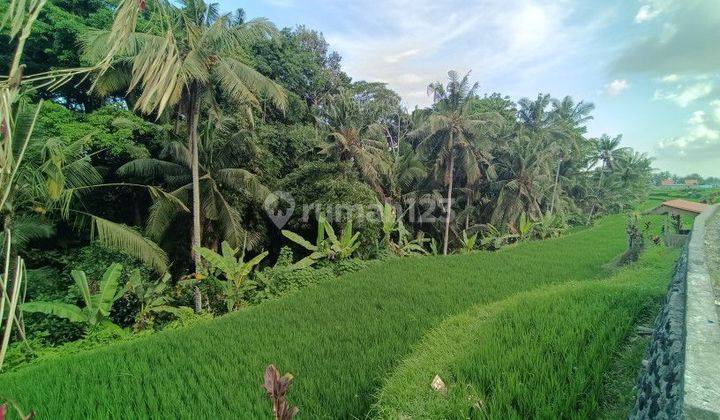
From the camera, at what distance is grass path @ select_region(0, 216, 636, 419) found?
3738 mm

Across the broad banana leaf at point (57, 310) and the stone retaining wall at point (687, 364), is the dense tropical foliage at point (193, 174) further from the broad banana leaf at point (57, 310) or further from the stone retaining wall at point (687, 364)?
the stone retaining wall at point (687, 364)

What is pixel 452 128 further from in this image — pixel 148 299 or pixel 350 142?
pixel 148 299

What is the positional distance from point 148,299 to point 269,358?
5189mm

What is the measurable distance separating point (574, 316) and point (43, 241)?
13.1m

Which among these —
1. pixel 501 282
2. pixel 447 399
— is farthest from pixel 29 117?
pixel 501 282

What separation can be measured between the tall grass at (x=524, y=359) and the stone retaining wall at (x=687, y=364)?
A: 0.64 meters

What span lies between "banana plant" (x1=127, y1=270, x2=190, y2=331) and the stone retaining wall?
8.16m

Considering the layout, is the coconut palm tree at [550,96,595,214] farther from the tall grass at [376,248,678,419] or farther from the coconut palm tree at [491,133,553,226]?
the tall grass at [376,248,678,419]

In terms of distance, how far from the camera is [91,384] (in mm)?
4332

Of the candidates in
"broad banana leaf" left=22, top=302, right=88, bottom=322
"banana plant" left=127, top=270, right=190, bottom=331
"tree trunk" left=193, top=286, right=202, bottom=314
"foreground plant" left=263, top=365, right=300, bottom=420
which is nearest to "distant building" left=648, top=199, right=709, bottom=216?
"tree trunk" left=193, top=286, right=202, bottom=314

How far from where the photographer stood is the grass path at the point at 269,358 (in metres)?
3.74

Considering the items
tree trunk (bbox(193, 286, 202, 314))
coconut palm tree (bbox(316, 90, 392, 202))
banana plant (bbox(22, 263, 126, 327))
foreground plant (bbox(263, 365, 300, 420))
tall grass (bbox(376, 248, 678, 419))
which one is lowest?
tree trunk (bbox(193, 286, 202, 314))

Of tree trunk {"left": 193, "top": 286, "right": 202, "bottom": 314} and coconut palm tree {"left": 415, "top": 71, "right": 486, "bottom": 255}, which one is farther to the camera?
coconut palm tree {"left": 415, "top": 71, "right": 486, "bottom": 255}

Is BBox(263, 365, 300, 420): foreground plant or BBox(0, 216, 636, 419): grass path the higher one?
BBox(263, 365, 300, 420): foreground plant
